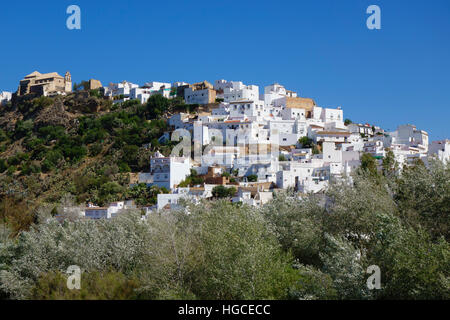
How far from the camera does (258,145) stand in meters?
54.8

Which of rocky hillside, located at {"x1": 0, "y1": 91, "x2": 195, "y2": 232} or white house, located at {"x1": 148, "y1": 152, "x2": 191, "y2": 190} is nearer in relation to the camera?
white house, located at {"x1": 148, "y1": 152, "x2": 191, "y2": 190}

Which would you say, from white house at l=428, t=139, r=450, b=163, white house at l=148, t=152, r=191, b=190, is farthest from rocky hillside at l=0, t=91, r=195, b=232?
white house at l=428, t=139, r=450, b=163

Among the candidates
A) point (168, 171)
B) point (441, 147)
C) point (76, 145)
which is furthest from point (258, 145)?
point (76, 145)

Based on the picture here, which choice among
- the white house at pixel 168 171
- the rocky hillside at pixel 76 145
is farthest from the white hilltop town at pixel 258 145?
the rocky hillside at pixel 76 145

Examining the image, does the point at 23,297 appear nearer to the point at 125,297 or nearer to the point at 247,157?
the point at 125,297

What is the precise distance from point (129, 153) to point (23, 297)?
135 ft

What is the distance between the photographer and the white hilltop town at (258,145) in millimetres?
44312

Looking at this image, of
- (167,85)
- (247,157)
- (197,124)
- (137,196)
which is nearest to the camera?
(137,196)

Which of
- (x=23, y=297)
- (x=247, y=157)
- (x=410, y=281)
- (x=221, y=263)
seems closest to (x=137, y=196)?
(x=247, y=157)

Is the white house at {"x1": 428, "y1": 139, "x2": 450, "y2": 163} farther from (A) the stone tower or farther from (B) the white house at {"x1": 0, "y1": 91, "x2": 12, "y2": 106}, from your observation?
(B) the white house at {"x1": 0, "y1": 91, "x2": 12, "y2": 106}

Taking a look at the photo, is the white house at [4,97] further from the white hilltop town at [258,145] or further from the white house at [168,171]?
the white house at [168,171]

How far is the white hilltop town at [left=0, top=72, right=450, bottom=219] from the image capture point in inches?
1745

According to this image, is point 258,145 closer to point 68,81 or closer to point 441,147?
point 441,147
